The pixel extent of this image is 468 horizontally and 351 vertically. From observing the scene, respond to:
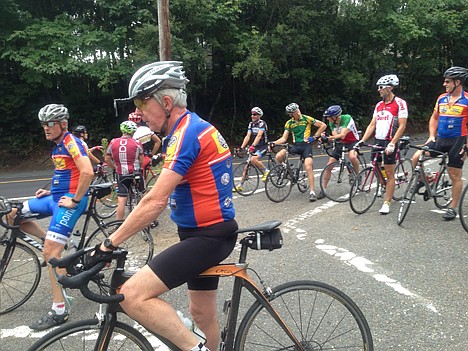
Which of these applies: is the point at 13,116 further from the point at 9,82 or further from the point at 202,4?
the point at 202,4

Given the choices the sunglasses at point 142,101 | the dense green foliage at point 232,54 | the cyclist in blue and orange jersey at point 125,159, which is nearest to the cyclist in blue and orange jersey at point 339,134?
the cyclist in blue and orange jersey at point 125,159

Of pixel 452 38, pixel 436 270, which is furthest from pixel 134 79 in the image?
pixel 452 38

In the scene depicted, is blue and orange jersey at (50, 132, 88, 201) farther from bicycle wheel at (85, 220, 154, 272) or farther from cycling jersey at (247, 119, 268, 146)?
cycling jersey at (247, 119, 268, 146)

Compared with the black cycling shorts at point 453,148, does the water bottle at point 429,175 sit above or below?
below

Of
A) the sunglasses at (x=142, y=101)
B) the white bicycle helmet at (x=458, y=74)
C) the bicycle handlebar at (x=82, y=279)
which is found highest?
the white bicycle helmet at (x=458, y=74)

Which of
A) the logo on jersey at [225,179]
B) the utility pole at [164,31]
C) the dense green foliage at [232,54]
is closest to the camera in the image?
the logo on jersey at [225,179]

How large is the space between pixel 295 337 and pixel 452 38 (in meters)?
27.1

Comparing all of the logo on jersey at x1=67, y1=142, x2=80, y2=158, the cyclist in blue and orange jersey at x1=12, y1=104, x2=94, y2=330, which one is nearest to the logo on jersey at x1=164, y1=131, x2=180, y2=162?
the cyclist in blue and orange jersey at x1=12, y1=104, x2=94, y2=330

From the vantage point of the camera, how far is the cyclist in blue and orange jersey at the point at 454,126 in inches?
233

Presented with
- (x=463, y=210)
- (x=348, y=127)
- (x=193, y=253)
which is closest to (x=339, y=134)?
(x=348, y=127)

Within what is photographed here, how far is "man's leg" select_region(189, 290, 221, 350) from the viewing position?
2.59 metres

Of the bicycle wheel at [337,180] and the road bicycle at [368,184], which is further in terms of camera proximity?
the bicycle wheel at [337,180]

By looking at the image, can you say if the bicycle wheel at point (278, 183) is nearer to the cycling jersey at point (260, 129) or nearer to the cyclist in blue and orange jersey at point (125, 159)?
the cycling jersey at point (260, 129)

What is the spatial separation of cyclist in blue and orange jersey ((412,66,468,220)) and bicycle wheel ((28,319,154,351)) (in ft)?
17.9
